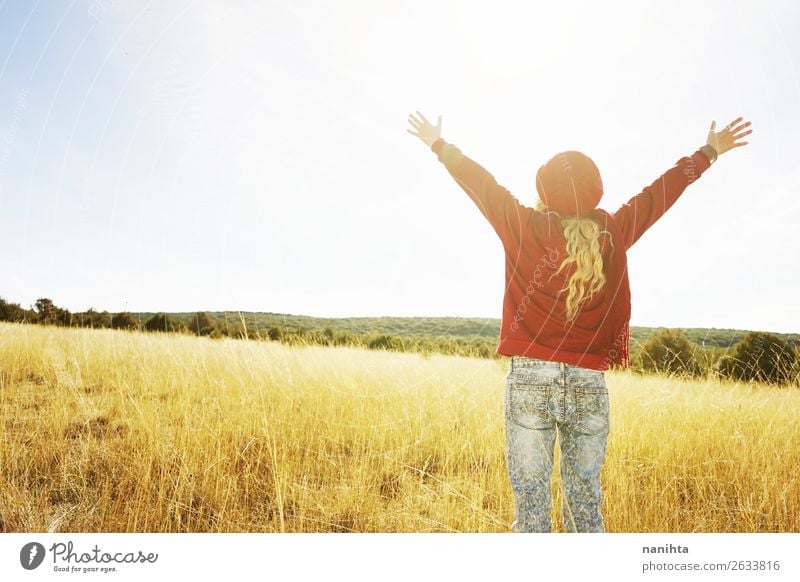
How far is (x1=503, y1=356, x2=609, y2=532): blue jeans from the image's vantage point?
2004 millimetres

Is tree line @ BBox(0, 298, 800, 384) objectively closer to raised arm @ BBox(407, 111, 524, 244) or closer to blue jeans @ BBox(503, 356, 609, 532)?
raised arm @ BBox(407, 111, 524, 244)

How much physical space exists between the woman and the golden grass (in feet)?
3.76

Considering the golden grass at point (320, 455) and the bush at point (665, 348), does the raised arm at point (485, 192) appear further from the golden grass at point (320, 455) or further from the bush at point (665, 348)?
the bush at point (665, 348)

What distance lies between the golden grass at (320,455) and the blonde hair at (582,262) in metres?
1.75

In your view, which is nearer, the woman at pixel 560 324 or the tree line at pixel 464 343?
the woman at pixel 560 324

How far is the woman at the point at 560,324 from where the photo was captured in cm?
201

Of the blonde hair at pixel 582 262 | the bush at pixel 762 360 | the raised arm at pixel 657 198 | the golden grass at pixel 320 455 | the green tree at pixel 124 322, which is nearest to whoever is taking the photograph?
the blonde hair at pixel 582 262

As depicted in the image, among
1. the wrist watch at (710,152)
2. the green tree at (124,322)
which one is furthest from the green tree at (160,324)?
the wrist watch at (710,152)

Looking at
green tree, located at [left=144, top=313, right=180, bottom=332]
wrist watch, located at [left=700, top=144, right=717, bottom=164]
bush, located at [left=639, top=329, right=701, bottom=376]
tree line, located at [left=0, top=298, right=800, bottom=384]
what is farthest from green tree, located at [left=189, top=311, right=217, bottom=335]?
wrist watch, located at [left=700, top=144, right=717, bottom=164]

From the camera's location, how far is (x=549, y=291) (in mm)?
2070
